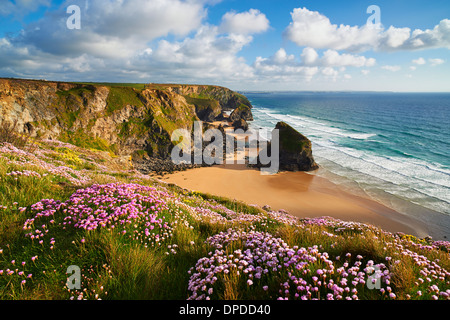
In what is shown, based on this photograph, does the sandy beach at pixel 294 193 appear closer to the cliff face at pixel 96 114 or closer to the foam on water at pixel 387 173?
the foam on water at pixel 387 173

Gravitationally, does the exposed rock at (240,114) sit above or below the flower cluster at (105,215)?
above

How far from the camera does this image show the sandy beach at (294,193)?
89.9ft

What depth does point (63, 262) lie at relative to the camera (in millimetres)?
3758

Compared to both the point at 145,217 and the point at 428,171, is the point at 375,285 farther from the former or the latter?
the point at 428,171

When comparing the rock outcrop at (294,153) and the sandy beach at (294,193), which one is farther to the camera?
the rock outcrop at (294,153)

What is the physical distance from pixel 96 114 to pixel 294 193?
150 ft

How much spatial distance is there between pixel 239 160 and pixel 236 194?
1988 cm

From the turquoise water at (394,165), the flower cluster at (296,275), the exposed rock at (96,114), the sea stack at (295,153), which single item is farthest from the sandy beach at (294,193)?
the flower cluster at (296,275)

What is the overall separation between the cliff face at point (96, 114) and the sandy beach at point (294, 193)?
15182 millimetres

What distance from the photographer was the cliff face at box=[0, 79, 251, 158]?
4031 cm

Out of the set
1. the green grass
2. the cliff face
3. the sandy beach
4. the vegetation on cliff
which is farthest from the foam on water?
the green grass

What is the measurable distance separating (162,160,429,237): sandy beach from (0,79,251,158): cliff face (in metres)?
15.2

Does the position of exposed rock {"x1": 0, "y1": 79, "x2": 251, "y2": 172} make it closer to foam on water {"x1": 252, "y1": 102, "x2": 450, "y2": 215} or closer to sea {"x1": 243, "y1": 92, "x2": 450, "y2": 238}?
foam on water {"x1": 252, "y1": 102, "x2": 450, "y2": 215}

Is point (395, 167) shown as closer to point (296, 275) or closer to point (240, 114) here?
point (296, 275)
